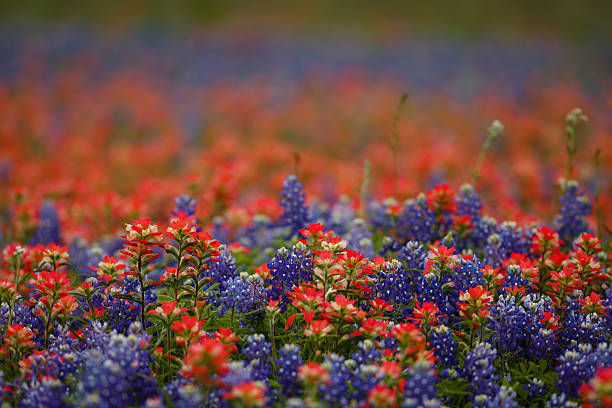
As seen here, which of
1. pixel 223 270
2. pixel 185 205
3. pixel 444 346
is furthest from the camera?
pixel 185 205

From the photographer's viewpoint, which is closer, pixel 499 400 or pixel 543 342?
pixel 499 400

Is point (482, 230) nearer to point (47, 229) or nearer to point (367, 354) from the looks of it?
point (367, 354)

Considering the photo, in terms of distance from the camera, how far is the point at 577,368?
188 cm

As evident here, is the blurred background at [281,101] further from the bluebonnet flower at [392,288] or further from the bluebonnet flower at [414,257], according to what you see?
the bluebonnet flower at [392,288]

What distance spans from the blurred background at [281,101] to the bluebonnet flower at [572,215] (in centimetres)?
29

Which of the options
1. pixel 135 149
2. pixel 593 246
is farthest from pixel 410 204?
pixel 135 149

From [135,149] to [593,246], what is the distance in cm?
601

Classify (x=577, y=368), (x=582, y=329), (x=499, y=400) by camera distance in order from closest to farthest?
1. (x=499, y=400)
2. (x=577, y=368)
3. (x=582, y=329)

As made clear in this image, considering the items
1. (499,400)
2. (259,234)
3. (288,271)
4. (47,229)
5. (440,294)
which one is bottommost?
(499,400)

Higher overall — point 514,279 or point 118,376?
point 514,279

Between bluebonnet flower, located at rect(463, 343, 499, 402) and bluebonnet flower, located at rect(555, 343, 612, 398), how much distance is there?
0.84ft

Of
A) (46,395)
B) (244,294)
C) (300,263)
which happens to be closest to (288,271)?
(300,263)

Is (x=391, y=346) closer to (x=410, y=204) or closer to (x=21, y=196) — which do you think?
(x=410, y=204)

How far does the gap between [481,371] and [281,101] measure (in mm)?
8579
